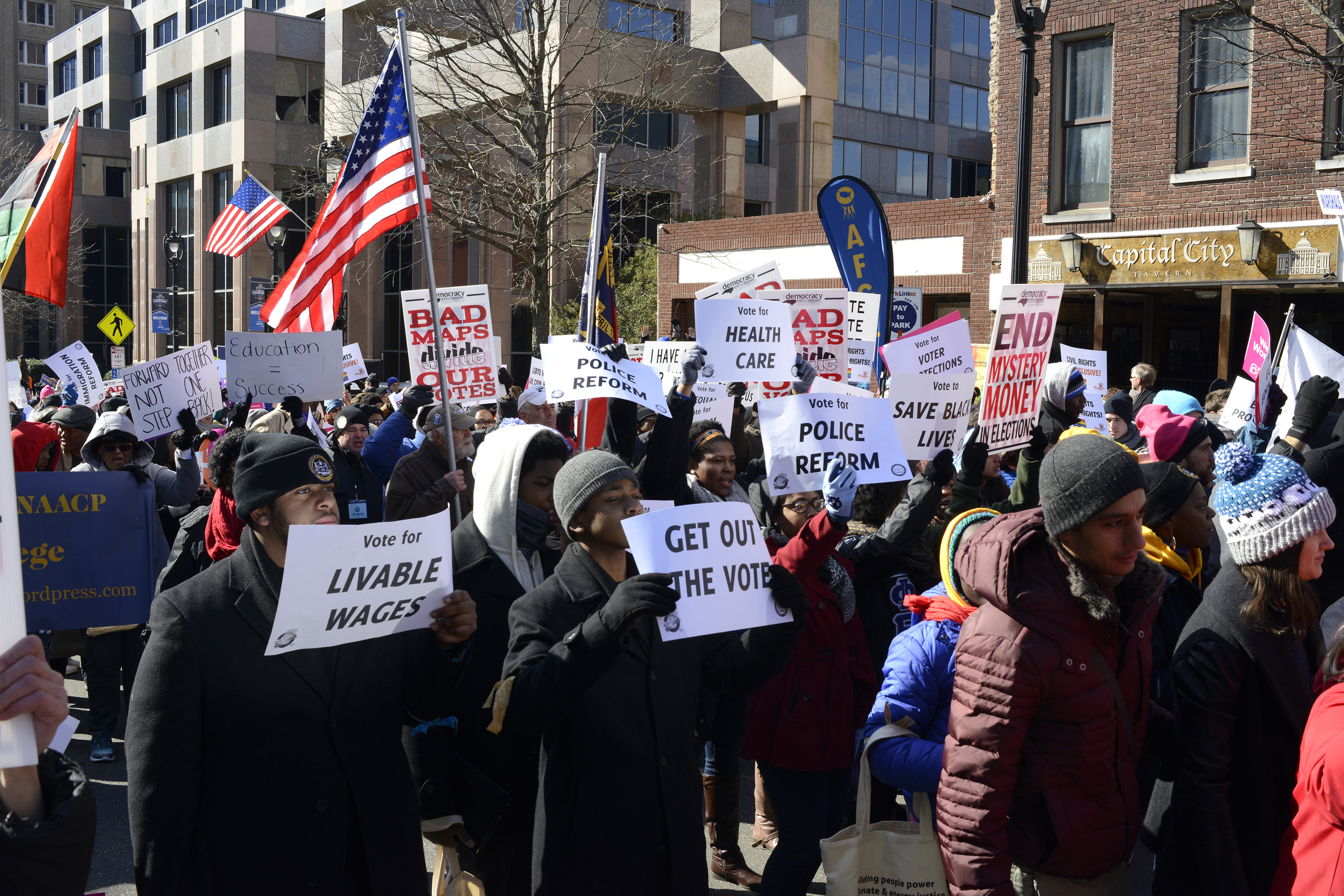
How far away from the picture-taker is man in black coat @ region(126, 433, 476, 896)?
2.89m

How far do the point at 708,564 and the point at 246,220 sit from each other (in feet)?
40.0

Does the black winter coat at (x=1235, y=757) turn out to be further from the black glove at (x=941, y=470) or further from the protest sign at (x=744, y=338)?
the protest sign at (x=744, y=338)

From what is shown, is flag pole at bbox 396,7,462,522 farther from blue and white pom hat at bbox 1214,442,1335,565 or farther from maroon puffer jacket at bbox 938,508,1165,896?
blue and white pom hat at bbox 1214,442,1335,565

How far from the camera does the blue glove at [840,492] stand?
158 inches

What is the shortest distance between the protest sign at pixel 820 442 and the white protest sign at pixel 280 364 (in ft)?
16.0

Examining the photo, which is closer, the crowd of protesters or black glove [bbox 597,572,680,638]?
the crowd of protesters

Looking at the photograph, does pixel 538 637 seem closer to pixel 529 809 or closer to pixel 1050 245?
Answer: pixel 529 809

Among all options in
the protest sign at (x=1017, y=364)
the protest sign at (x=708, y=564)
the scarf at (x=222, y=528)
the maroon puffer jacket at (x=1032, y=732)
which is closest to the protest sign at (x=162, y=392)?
the scarf at (x=222, y=528)

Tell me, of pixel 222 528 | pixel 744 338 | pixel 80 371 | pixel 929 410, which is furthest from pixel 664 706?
pixel 80 371

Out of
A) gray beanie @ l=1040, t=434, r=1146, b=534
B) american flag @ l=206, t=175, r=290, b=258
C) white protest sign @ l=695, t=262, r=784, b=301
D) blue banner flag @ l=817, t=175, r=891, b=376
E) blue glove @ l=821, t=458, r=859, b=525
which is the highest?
american flag @ l=206, t=175, r=290, b=258

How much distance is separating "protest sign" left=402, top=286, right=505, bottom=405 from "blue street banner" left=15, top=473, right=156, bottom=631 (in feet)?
13.1

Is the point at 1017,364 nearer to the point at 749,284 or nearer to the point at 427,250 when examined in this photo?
the point at 427,250

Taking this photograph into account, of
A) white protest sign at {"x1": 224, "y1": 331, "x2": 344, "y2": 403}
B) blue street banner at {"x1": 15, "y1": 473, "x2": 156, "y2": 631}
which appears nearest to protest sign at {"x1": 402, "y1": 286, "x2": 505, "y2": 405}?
white protest sign at {"x1": 224, "y1": 331, "x2": 344, "y2": 403}

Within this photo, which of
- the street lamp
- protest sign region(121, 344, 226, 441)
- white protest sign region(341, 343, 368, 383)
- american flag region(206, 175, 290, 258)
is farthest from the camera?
white protest sign region(341, 343, 368, 383)
